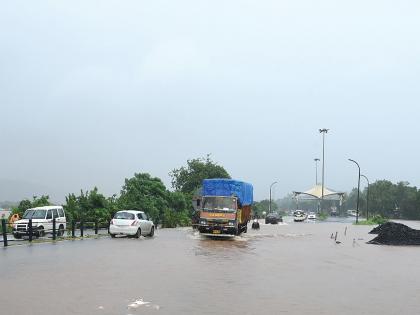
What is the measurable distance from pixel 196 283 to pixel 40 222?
1771 centimetres

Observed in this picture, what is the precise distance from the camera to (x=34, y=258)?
17.8 metres

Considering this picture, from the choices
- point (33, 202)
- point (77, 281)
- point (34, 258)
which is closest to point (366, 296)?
point (77, 281)

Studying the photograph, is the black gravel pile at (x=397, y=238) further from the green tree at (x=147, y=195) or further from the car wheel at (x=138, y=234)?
the green tree at (x=147, y=195)

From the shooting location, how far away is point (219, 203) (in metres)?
32.3

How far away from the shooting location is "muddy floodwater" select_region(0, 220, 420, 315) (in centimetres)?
1012

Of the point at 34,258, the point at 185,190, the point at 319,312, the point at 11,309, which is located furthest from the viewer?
the point at 185,190

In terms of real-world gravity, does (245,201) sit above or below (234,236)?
above

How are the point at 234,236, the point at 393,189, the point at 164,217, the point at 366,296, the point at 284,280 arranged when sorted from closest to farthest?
1. the point at 366,296
2. the point at 284,280
3. the point at 234,236
4. the point at 164,217
5. the point at 393,189

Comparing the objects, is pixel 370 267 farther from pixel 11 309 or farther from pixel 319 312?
pixel 11 309

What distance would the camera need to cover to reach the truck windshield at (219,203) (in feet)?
105

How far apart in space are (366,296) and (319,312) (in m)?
2.53

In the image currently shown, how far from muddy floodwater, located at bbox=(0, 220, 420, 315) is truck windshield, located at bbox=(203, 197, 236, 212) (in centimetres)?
1030

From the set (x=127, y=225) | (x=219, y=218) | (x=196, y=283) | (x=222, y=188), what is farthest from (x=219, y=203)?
(x=196, y=283)

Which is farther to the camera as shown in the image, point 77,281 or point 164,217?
point 164,217
